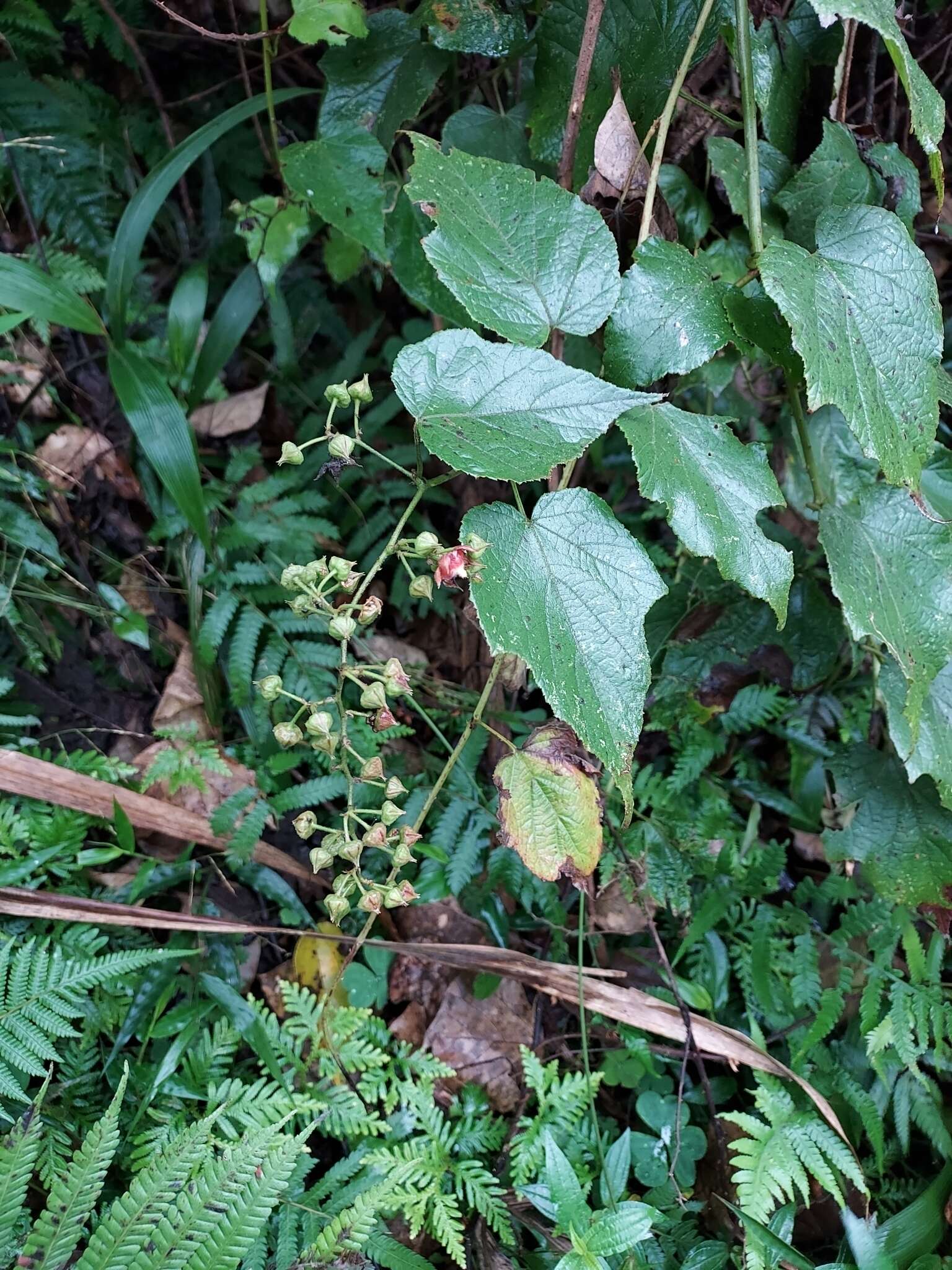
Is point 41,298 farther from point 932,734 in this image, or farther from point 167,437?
point 932,734

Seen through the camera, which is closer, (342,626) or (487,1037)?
(342,626)

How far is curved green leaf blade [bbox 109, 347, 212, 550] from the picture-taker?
1.86m

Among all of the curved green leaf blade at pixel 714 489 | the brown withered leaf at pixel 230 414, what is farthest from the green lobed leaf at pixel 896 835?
the brown withered leaf at pixel 230 414

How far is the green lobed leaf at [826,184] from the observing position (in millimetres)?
1391

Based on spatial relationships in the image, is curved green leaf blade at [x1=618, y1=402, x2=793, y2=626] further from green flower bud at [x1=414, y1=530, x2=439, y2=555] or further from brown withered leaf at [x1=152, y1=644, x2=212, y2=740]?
brown withered leaf at [x1=152, y1=644, x2=212, y2=740]

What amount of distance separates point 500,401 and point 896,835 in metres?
1.29

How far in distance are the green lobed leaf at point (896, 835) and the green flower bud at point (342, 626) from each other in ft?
4.09

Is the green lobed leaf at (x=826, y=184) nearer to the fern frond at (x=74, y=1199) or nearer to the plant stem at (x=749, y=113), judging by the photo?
the plant stem at (x=749, y=113)

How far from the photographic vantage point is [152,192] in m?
1.91

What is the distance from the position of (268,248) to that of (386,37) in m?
0.49

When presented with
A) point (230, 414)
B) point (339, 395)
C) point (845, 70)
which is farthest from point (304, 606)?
point (230, 414)

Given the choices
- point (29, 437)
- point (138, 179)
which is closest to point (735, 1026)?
point (29, 437)

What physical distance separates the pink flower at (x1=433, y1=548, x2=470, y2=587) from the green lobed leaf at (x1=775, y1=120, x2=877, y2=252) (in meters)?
0.93

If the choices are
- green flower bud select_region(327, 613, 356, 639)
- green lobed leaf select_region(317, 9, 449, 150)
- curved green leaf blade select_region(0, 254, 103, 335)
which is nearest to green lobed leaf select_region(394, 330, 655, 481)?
green flower bud select_region(327, 613, 356, 639)
